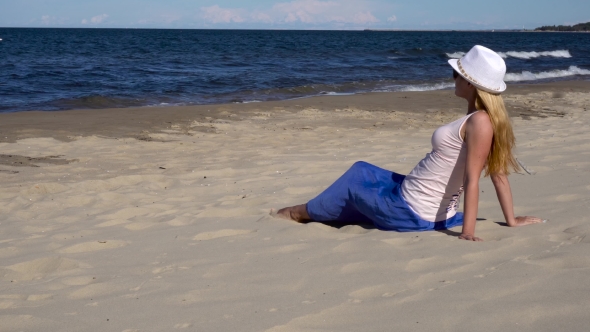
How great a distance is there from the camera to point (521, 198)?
4434 millimetres

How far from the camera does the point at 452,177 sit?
3604 millimetres

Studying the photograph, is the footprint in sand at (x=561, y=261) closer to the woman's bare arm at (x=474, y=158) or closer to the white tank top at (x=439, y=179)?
the woman's bare arm at (x=474, y=158)

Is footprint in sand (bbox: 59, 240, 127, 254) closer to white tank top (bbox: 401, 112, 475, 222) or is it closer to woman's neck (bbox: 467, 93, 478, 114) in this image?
white tank top (bbox: 401, 112, 475, 222)

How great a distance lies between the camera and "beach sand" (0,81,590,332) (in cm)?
257

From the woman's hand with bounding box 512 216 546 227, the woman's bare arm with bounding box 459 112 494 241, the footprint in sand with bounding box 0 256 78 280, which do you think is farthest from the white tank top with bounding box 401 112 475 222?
the footprint in sand with bounding box 0 256 78 280

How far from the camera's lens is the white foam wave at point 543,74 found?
21219mm

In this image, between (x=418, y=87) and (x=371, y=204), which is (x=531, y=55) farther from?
(x=371, y=204)

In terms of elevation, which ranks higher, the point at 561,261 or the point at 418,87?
the point at 561,261

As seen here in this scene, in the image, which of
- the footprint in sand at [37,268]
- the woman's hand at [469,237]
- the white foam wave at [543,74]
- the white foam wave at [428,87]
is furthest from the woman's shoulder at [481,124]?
the white foam wave at [543,74]

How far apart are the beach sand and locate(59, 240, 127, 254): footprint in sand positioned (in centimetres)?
1

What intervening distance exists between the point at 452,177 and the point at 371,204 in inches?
19.8


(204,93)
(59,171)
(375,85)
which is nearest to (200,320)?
(59,171)

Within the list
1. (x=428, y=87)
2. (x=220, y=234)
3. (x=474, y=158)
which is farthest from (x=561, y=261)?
(x=428, y=87)

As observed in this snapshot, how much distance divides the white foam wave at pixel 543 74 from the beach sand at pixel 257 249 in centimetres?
1447
